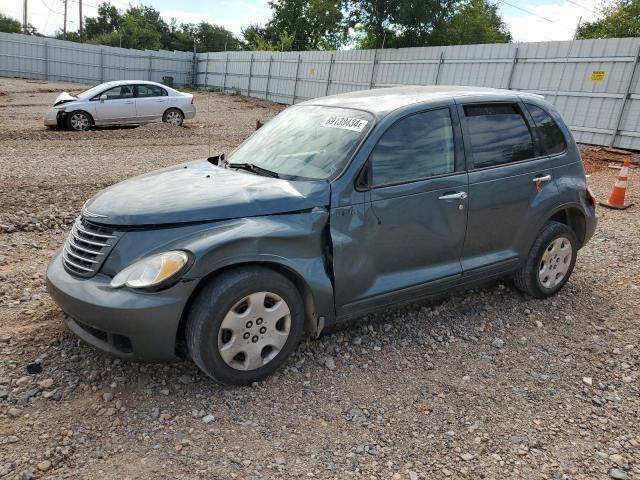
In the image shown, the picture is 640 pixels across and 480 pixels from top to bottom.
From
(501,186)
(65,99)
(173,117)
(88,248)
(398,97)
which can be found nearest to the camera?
(88,248)

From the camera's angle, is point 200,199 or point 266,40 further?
point 266,40

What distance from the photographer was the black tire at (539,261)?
4.32 metres

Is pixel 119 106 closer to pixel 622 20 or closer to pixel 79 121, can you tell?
pixel 79 121

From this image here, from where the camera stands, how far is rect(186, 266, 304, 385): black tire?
Answer: 2836 mm

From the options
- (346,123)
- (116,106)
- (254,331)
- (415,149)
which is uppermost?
(346,123)

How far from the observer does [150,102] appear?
14.8 m

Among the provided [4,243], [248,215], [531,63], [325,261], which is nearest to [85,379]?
[248,215]

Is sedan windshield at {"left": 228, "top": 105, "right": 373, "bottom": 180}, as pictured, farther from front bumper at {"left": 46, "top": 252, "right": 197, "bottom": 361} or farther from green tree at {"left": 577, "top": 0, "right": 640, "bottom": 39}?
green tree at {"left": 577, "top": 0, "right": 640, "bottom": 39}

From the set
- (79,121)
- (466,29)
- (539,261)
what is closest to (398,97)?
(539,261)

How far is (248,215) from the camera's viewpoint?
305cm

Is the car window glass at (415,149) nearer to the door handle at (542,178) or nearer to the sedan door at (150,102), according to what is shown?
the door handle at (542,178)

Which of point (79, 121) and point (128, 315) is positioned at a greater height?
point (128, 315)

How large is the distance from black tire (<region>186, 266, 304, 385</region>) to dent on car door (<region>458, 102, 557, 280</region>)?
5.31 feet

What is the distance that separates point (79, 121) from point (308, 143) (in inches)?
463
